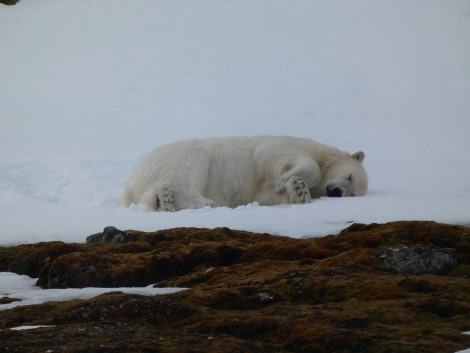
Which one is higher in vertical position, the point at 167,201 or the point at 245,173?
the point at 245,173

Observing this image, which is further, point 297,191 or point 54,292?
point 297,191

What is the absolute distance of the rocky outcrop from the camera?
4203mm

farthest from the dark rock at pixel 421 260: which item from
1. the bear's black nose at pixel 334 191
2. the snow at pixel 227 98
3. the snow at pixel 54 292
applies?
the bear's black nose at pixel 334 191

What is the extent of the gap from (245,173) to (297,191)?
1.00 m

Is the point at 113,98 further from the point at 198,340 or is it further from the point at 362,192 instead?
the point at 198,340

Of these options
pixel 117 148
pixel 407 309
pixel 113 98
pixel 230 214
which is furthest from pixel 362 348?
pixel 113 98

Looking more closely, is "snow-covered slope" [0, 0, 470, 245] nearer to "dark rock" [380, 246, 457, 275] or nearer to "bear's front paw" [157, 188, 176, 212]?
"bear's front paw" [157, 188, 176, 212]

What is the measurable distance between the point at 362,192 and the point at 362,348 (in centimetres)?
848

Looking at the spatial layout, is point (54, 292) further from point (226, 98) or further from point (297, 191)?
point (226, 98)

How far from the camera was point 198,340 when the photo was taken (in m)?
4.25

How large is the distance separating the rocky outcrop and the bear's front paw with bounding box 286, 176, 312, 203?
3785 mm

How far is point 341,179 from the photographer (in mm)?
12484

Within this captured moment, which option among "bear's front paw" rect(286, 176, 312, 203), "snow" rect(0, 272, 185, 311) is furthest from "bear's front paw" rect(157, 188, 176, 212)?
"snow" rect(0, 272, 185, 311)

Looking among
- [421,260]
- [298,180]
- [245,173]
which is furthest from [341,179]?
[421,260]
